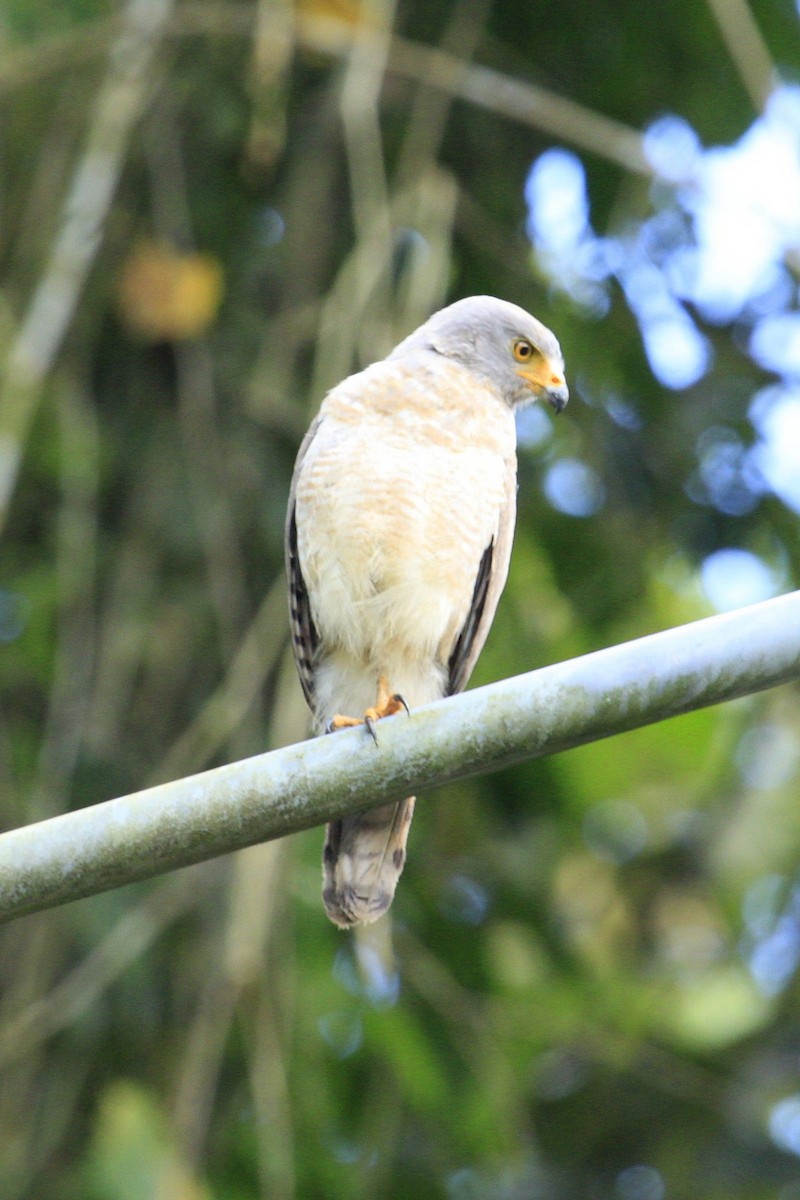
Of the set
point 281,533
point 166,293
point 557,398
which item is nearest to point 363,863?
point 557,398

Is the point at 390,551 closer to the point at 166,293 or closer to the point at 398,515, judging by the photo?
the point at 398,515

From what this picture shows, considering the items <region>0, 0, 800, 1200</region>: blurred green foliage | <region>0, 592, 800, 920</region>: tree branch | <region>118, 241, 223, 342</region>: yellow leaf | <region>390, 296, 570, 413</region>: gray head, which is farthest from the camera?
<region>118, 241, 223, 342</region>: yellow leaf

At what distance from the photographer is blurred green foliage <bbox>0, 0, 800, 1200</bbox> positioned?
473 centimetres

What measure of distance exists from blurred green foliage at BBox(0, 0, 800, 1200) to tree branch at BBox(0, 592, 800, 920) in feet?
6.56

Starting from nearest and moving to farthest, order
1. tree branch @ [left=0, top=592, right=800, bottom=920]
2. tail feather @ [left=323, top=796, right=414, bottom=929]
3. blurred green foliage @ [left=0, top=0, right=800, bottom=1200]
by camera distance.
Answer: tree branch @ [left=0, top=592, right=800, bottom=920]
tail feather @ [left=323, top=796, right=414, bottom=929]
blurred green foliage @ [left=0, top=0, right=800, bottom=1200]

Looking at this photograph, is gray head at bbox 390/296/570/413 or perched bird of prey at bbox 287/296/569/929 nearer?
perched bird of prey at bbox 287/296/569/929

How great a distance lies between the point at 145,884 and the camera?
511 cm

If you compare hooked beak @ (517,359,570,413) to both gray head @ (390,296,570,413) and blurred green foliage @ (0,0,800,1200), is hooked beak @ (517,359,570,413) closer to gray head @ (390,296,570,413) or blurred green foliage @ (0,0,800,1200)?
gray head @ (390,296,570,413)

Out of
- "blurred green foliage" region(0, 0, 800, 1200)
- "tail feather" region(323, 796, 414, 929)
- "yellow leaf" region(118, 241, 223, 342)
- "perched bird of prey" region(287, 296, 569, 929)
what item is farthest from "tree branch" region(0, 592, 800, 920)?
"yellow leaf" region(118, 241, 223, 342)

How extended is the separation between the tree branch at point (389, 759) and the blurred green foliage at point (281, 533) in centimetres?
200

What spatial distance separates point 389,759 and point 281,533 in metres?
2.91

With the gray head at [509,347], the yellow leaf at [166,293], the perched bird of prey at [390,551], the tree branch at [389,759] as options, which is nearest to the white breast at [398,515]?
the perched bird of prey at [390,551]

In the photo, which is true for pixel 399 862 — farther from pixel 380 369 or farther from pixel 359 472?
pixel 380 369

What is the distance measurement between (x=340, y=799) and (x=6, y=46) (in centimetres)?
369
